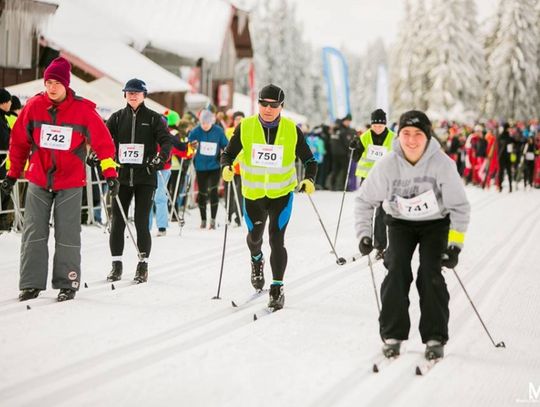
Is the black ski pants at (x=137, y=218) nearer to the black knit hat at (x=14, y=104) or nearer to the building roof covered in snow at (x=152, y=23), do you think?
the black knit hat at (x=14, y=104)

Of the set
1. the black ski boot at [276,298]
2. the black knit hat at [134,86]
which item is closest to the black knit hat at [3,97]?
the black knit hat at [134,86]

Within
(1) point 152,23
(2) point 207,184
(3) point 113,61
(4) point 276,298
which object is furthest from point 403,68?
(4) point 276,298

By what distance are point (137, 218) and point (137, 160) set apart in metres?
0.60

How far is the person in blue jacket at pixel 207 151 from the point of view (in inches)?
456

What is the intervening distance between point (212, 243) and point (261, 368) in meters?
5.99

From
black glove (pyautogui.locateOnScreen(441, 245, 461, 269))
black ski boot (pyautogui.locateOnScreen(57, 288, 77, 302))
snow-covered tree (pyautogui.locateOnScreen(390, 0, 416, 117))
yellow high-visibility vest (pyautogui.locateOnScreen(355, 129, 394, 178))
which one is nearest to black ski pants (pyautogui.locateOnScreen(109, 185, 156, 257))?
black ski boot (pyautogui.locateOnScreen(57, 288, 77, 302))

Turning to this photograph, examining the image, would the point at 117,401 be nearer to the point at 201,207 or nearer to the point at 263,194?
the point at 263,194

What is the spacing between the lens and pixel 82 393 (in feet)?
13.3

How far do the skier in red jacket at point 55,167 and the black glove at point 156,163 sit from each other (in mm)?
878

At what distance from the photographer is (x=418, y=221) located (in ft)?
15.9

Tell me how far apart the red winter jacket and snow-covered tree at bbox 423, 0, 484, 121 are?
154 feet

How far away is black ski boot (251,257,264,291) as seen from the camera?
6895 mm

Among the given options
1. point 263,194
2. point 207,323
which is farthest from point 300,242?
point 207,323

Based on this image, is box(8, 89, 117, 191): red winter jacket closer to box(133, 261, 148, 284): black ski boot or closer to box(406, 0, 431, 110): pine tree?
Answer: box(133, 261, 148, 284): black ski boot
